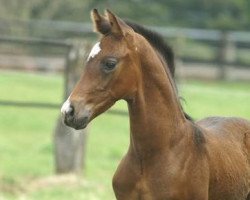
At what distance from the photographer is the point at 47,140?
1495 centimetres

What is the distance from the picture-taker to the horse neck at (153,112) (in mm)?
5785

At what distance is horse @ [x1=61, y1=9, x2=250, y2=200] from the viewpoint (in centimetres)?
550

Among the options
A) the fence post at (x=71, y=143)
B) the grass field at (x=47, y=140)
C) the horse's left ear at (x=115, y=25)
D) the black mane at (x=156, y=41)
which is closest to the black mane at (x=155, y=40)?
the black mane at (x=156, y=41)

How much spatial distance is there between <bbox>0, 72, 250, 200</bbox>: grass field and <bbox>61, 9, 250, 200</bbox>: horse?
1525mm

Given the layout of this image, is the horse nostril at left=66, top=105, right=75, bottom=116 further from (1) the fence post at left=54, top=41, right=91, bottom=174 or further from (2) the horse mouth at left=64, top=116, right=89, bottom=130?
(1) the fence post at left=54, top=41, right=91, bottom=174

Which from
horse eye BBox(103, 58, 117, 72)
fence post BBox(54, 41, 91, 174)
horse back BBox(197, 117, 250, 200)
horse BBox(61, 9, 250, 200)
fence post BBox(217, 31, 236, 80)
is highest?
horse eye BBox(103, 58, 117, 72)

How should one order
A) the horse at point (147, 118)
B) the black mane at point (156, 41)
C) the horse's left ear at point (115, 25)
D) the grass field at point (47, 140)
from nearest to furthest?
the horse at point (147, 118) → the horse's left ear at point (115, 25) → the black mane at point (156, 41) → the grass field at point (47, 140)

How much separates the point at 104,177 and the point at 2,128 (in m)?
5.06

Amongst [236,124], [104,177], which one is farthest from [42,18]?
[236,124]

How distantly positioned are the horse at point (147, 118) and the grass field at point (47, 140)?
1.53 m

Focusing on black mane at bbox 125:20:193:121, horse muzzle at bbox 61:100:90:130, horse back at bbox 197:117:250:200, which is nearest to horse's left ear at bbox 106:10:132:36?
black mane at bbox 125:20:193:121

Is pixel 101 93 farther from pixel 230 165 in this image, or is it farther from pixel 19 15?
pixel 19 15

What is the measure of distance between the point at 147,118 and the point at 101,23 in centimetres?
66

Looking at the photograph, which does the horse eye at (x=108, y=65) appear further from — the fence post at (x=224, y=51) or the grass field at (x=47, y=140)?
the fence post at (x=224, y=51)
